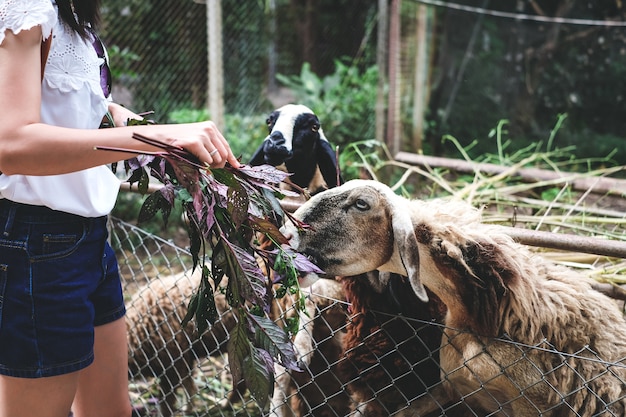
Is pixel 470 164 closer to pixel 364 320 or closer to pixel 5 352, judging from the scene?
pixel 364 320

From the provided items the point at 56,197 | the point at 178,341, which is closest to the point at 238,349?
the point at 56,197

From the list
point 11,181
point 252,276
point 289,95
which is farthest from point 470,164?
point 289,95

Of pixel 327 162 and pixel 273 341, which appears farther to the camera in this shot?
pixel 327 162

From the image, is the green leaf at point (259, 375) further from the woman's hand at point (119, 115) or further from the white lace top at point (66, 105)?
the woman's hand at point (119, 115)

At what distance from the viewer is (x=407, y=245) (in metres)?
2.17

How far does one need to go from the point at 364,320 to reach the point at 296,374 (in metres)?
0.62

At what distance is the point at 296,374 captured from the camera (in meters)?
3.17

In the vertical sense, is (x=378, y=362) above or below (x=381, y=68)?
above

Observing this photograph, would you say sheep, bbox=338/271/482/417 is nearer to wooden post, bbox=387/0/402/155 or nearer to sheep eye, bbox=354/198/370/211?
sheep eye, bbox=354/198/370/211

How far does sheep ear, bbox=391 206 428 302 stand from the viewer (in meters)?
2.11

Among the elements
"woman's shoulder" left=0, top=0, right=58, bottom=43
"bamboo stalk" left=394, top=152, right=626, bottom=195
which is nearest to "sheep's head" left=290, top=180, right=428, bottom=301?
"woman's shoulder" left=0, top=0, right=58, bottom=43

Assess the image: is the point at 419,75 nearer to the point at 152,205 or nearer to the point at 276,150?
the point at 276,150

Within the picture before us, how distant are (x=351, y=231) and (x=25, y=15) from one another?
132cm

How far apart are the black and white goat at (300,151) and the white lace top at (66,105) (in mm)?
1627
